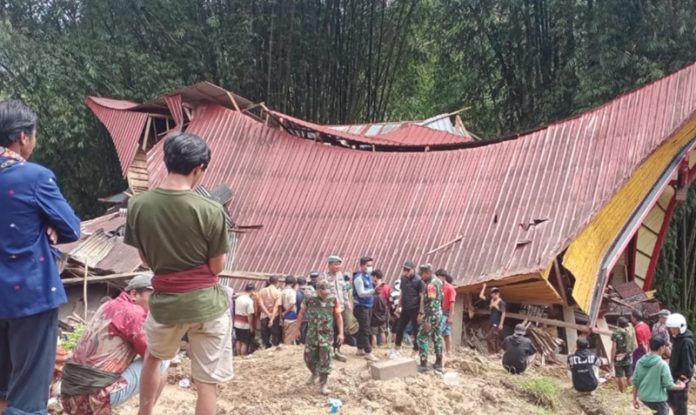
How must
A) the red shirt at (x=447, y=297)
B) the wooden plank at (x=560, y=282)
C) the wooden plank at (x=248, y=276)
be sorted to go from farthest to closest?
the wooden plank at (x=248, y=276), the wooden plank at (x=560, y=282), the red shirt at (x=447, y=297)

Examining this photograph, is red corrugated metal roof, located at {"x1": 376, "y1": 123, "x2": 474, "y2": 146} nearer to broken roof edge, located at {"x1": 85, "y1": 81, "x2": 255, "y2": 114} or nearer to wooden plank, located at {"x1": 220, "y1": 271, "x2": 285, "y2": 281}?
broken roof edge, located at {"x1": 85, "y1": 81, "x2": 255, "y2": 114}

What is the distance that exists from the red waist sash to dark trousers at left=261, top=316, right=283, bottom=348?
22.5ft

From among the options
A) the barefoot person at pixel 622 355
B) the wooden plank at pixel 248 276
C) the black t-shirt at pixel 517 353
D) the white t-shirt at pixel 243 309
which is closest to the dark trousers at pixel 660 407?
the black t-shirt at pixel 517 353

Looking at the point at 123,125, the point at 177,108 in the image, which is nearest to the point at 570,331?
the point at 177,108

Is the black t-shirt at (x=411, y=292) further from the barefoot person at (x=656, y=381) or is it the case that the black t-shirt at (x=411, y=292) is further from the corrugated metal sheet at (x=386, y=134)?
the corrugated metal sheet at (x=386, y=134)

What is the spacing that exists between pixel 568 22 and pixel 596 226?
945 cm

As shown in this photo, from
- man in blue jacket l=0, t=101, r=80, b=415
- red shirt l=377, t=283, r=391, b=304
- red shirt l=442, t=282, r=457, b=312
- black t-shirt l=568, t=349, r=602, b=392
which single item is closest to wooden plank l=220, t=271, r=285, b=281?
red shirt l=377, t=283, r=391, b=304

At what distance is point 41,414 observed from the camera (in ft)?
8.84

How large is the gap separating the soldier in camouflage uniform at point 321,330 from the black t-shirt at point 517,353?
2.48 metres

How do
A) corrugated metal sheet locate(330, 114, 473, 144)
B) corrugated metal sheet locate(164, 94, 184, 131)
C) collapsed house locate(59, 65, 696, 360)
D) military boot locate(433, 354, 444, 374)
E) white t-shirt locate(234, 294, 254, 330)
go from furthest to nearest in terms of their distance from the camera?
corrugated metal sheet locate(330, 114, 473, 144)
corrugated metal sheet locate(164, 94, 184, 131)
collapsed house locate(59, 65, 696, 360)
white t-shirt locate(234, 294, 254, 330)
military boot locate(433, 354, 444, 374)

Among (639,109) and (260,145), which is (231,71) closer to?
(260,145)

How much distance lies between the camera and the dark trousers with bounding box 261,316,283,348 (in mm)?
9766

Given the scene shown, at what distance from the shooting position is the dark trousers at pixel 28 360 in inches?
104

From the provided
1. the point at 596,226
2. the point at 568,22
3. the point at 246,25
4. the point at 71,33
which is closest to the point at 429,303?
the point at 596,226
